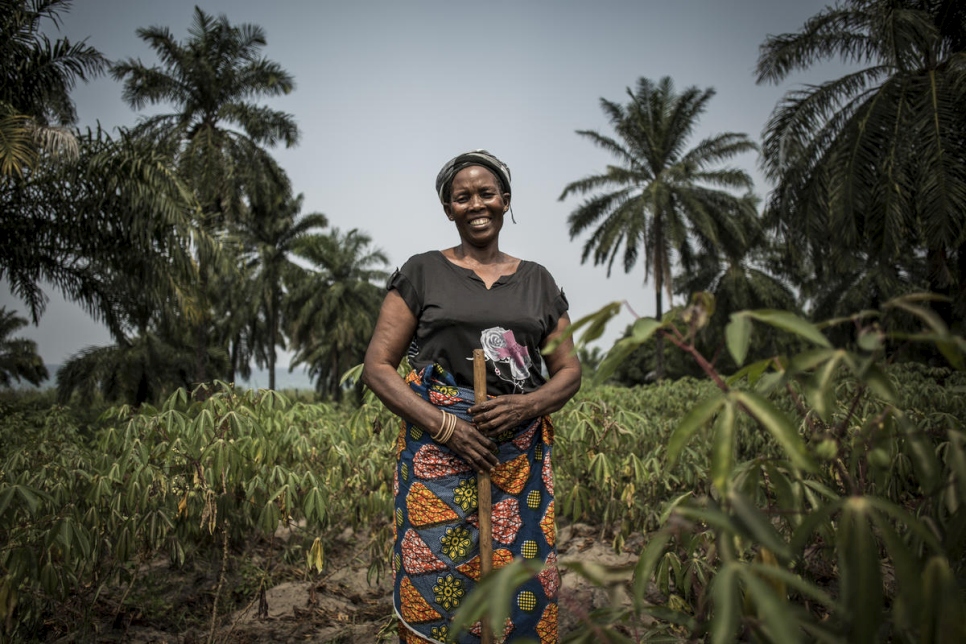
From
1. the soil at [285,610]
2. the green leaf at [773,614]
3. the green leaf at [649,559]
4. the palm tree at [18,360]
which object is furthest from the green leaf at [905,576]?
the palm tree at [18,360]

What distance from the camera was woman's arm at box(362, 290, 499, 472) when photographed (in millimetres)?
1598

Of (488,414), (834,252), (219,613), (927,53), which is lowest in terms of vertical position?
(219,613)

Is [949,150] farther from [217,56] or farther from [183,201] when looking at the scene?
[217,56]

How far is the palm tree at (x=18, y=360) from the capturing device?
2662cm

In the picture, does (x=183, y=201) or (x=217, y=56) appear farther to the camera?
(x=217, y=56)

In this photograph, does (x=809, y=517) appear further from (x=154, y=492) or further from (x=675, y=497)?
(x=154, y=492)

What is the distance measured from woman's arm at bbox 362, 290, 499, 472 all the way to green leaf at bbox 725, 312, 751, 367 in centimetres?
95

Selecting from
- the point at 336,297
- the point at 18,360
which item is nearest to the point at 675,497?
the point at 336,297

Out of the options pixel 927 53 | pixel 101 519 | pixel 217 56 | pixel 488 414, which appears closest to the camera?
pixel 488 414

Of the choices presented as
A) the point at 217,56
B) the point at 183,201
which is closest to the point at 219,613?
the point at 183,201

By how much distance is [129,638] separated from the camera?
2717mm

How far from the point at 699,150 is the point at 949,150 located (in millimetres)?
12741

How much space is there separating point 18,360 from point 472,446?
109ft

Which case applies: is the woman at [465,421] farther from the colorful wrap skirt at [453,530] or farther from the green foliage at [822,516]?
the green foliage at [822,516]
